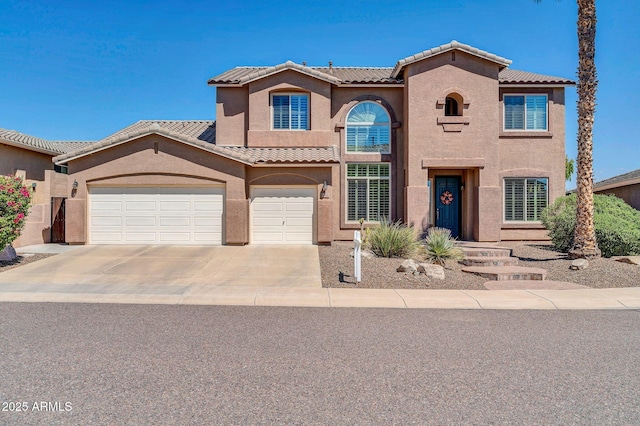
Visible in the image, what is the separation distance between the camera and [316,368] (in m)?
5.11

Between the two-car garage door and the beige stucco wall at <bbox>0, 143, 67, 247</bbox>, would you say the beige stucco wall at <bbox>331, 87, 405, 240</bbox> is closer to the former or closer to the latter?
the two-car garage door

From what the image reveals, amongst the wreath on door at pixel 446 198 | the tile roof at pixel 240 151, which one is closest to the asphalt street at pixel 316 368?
the tile roof at pixel 240 151

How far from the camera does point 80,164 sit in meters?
16.1

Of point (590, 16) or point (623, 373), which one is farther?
point (590, 16)

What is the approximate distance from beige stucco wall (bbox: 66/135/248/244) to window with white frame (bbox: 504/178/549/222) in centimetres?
1116

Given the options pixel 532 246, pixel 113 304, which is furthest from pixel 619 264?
pixel 113 304

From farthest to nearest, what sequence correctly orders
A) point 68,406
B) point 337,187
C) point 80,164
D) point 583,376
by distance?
point 337,187 → point 80,164 → point 583,376 → point 68,406

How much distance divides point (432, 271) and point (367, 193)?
7342 mm

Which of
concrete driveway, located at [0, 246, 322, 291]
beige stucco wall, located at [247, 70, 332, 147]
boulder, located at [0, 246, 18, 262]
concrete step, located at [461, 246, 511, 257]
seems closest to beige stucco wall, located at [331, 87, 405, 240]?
beige stucco wall, located at [247, 70, 332, 147]

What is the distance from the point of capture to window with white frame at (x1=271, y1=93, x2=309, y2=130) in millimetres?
17953

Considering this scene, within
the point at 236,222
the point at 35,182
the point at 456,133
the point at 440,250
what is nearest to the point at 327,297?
the point at 440,250

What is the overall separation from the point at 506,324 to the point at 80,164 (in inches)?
626

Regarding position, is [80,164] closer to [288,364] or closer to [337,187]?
[337,187]

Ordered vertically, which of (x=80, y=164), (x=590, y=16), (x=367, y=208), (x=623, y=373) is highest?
(x=590, y=16)
